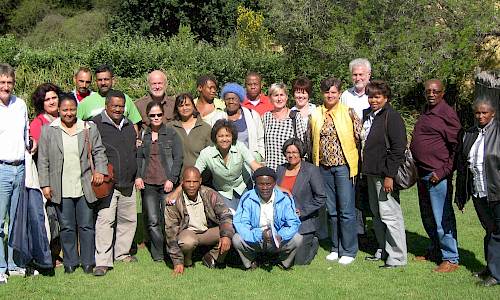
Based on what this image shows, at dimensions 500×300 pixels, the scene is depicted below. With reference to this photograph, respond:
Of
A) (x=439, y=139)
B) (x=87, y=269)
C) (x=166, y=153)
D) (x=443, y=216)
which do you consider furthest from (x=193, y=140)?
(x=443, y=216)

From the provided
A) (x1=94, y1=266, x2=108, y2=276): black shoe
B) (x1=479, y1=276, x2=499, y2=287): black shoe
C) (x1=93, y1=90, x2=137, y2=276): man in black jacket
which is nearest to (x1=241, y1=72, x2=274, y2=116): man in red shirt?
(x1=93, y1=90, x2=137, y2=276): man in black jacket

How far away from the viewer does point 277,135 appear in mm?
7539

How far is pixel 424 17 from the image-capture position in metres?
15.4

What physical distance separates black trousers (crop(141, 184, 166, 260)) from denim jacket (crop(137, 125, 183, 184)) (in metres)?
0.22

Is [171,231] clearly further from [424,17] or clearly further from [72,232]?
[424,17]

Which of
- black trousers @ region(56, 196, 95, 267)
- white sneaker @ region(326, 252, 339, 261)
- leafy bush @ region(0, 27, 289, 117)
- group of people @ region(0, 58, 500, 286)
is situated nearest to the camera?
group of people @ region(0, 58, 500, 286)

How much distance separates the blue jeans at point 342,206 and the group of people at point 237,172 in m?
0.02

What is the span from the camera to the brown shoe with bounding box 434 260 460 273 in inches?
270

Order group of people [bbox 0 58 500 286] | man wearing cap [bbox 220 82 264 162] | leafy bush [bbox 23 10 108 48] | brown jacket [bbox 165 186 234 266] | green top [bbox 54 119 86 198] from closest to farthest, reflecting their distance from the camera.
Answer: group of people [bbox 0 58 500 286]
green top [bbox 54 119 86 198]
brown jacket [bbox 165 186 234 266]
man wearing cap [bbox 220 82 264 162]
leafy bush [bbox 23 10 108 48]

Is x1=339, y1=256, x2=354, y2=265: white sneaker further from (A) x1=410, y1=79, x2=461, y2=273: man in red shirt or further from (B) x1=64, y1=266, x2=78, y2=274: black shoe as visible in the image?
(B) x1=64, y1=266, x2=78, y2=274: black shoe

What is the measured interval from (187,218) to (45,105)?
78.6 inches

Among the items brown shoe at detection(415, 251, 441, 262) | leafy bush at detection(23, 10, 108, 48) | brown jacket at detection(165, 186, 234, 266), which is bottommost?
brown shoe at detection(415, 251, 441, 262)

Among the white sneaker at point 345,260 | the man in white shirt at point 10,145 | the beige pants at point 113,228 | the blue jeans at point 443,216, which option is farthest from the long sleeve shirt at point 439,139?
the man in white shirt at point 10,145

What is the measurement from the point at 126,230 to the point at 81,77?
189 cm
